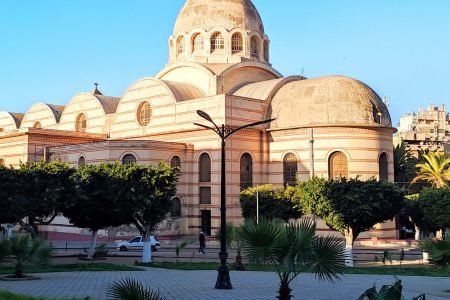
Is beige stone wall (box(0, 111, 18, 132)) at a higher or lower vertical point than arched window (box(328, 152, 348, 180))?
higher

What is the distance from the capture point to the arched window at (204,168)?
39.7 meters

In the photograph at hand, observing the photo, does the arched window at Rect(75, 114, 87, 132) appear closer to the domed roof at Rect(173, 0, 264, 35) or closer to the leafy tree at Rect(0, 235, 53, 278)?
the domed roof at Rect(173, 0, 264, 35)

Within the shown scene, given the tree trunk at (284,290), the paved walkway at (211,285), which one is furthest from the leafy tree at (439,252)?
the tree trunk at (284,290)

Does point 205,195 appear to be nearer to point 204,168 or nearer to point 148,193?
point 204,168

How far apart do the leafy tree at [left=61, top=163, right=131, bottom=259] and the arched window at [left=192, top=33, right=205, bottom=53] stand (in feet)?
70.3

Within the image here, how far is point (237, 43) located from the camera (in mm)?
47000

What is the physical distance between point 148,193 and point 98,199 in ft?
8.26

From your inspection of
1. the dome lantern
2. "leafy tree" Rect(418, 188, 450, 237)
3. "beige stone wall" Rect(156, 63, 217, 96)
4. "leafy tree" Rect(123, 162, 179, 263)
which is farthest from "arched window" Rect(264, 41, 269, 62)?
"leafy tree" Rect(123, 162, 179, 263)

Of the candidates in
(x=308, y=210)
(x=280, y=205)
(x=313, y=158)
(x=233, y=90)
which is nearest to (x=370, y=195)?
(x=308, y=210)

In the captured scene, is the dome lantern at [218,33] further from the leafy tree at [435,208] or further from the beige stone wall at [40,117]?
the leafy tree at [435,208]

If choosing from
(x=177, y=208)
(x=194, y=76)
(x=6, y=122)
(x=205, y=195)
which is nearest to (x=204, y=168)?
(x=205, y=195)

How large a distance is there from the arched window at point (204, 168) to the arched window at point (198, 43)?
1104 centimetres

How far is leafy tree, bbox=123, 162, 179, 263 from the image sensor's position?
2620 centimetres

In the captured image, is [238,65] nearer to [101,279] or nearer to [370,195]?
[370,195]
